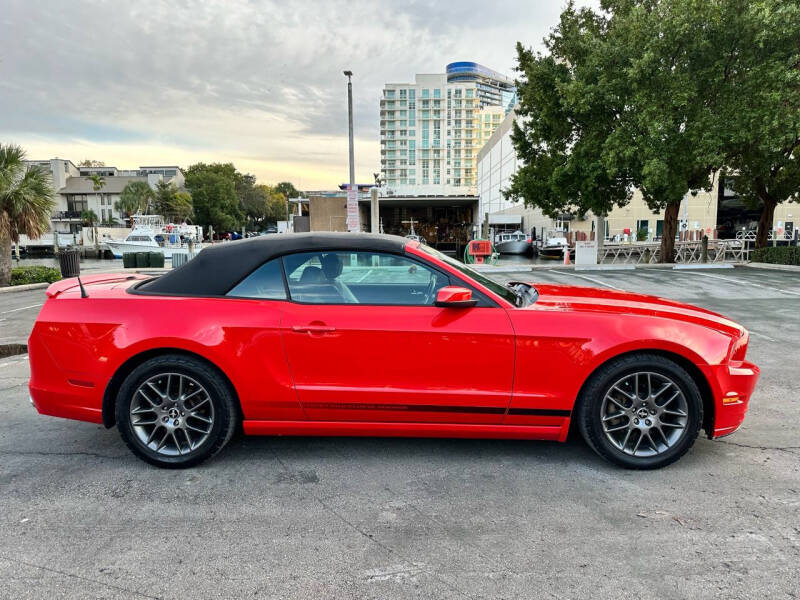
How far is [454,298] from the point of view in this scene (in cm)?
327

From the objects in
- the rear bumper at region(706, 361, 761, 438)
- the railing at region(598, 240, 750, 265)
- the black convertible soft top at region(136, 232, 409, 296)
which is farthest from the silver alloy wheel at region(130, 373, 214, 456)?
the railing at region(598, 240, 750, 265)

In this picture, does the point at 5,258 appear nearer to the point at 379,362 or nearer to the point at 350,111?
the point at 350,111

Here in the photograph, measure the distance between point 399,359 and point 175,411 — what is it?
1.53m

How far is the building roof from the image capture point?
7544cm

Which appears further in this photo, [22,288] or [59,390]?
[22,288]

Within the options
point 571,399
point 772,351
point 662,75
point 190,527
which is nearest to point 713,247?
point 662,75

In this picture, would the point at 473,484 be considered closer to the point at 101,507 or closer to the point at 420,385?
the point at 420,385

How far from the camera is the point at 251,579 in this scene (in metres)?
2.38

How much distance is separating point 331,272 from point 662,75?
63.9 ft

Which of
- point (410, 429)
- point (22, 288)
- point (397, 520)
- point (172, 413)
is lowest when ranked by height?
point (22, 288)

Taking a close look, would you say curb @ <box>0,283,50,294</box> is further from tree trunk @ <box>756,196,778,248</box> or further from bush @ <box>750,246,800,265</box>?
tree trunk @ <box>756,196,778,248</box>

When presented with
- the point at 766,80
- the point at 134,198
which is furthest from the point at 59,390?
the point at 134,198

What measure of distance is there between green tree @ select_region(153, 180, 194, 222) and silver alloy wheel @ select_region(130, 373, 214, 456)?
76.9 metres

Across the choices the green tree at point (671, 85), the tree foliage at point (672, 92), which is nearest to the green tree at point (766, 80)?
the tree foliage at point (672, 92)
